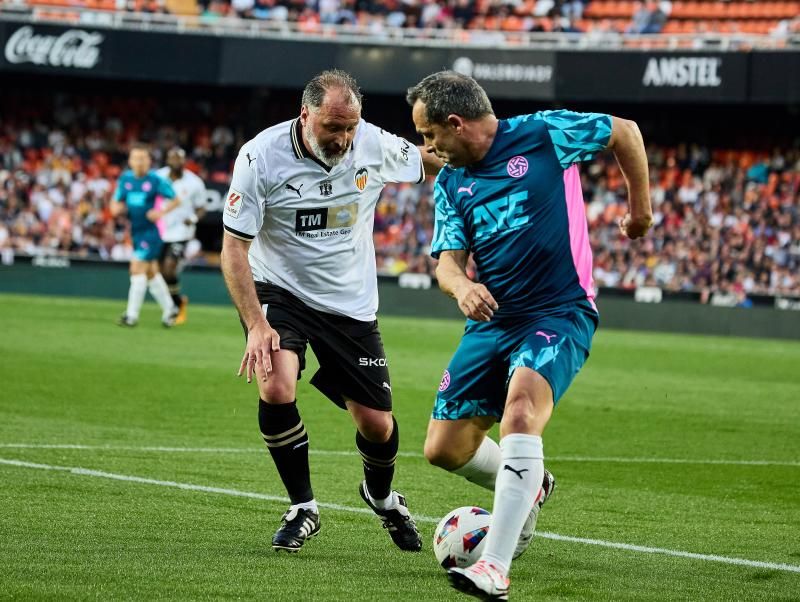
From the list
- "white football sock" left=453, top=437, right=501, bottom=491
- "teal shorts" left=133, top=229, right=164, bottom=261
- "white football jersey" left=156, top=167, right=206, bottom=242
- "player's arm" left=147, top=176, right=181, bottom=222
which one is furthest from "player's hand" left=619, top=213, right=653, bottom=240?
"white football jersey" left=156, top=167, right=206, bottom=242

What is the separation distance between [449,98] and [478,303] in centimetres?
85

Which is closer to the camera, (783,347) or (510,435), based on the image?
(510,435)

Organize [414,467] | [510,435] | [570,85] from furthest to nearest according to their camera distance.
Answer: [570,85] < [414,467] < [510,435]

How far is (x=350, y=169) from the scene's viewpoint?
21.2ft

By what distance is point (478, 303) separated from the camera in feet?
17.1

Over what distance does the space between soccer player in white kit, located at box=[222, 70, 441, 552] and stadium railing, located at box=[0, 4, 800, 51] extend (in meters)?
25.3

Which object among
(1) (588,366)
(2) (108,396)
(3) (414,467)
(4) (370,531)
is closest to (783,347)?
(1) (588,366)

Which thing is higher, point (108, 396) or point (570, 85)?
point (570, 85)

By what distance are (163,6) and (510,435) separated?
99.6ft

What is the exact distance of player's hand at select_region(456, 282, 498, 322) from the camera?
5.21m

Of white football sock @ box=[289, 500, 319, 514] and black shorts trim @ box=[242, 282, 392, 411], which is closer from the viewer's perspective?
white football sock @ box=[289, 500, 319, 514]

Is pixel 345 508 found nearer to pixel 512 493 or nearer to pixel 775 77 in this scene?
pixel 512 493

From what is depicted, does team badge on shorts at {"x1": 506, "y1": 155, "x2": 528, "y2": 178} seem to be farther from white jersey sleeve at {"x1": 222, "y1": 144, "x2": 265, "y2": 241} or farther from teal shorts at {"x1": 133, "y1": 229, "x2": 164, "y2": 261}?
teal shorts at {"x1": 133, "y1": 229, "x2": 164, "y2": 261}

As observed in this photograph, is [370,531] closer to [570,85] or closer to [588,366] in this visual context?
[588,366]
